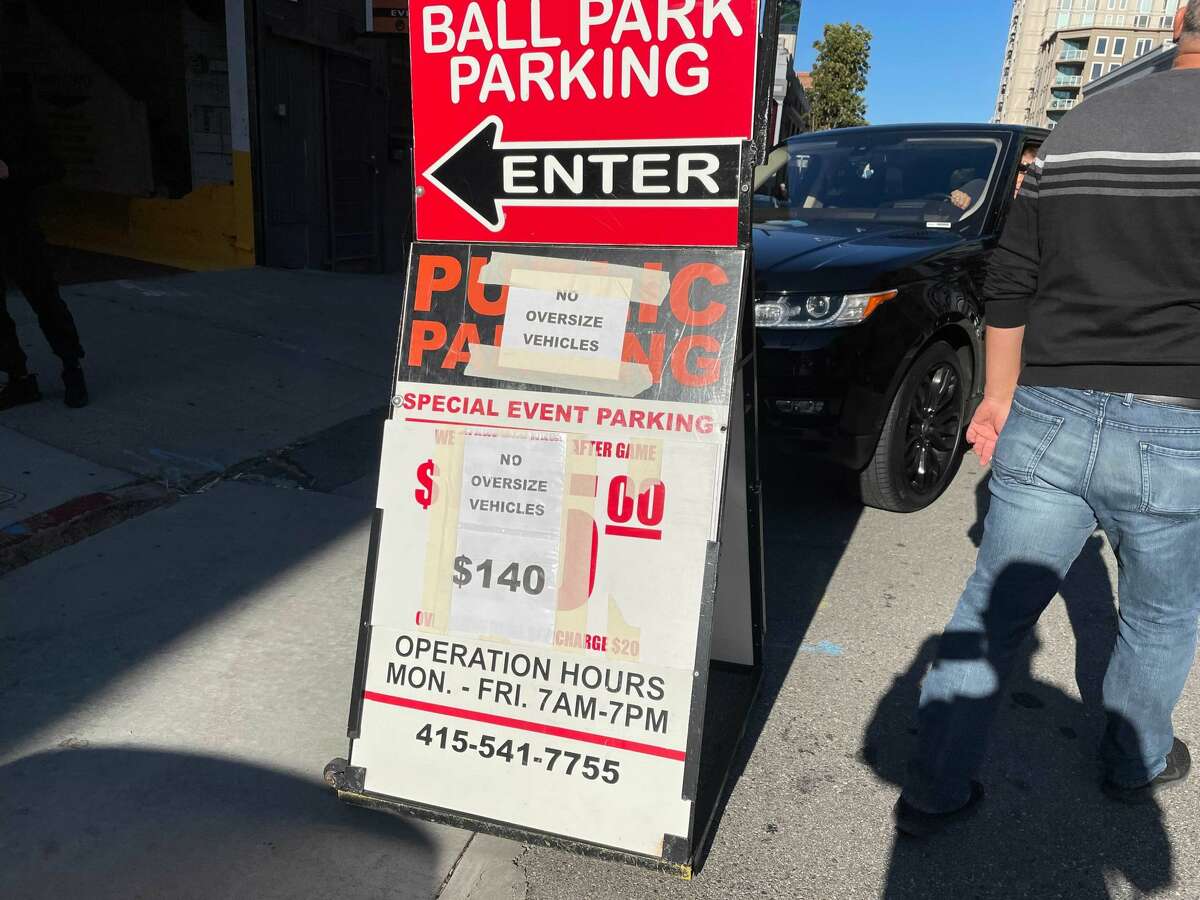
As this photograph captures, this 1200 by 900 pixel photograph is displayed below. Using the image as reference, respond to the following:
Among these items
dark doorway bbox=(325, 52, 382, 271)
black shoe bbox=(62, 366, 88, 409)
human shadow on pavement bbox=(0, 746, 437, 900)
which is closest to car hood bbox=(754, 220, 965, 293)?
human shadow on pavement bbox=(0, 746, 437, 900)

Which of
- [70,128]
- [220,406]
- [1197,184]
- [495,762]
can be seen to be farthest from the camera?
[70,128]

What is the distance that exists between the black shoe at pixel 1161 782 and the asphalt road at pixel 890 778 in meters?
0.03

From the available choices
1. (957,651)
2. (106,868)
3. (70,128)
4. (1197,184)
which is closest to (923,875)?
(957,651)

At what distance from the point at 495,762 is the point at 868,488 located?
2767 millimetres

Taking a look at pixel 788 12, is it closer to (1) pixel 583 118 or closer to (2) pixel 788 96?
(1) pixel 583 118

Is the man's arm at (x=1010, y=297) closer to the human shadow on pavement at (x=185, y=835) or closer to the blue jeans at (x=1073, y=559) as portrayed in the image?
the blue jeans at (x=1073, y=559)

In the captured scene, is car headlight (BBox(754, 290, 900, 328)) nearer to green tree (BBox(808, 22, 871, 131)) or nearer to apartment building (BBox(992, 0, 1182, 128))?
green tree (BBox(808, 22, 871, 131))

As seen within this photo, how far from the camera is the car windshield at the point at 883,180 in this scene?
4.89 meters

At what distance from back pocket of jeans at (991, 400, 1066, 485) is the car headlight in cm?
173

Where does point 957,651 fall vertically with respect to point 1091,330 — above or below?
below

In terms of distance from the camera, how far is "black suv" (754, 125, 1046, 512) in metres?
3.96

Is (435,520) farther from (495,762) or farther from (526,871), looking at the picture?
(526,871)

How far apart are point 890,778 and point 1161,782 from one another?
0.74m

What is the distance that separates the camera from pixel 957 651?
7.66 feet
